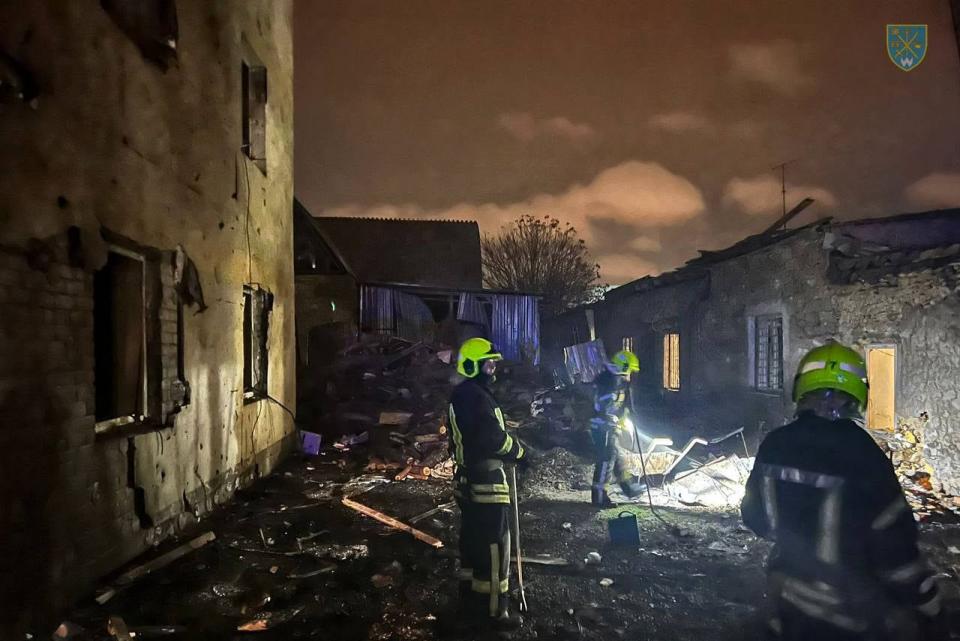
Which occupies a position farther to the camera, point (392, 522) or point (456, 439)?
point (392, 522)

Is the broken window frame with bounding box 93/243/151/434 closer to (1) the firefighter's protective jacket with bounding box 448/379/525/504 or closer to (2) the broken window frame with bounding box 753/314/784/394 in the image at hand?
(1) the firefighter's protective jacket with bounding box 448/379/525/504

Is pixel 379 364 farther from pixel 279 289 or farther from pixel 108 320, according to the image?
pixel 108 320

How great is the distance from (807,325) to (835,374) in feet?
26.4

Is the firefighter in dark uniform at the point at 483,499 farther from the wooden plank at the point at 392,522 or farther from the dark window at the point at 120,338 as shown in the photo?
the dark window at the point at 120,338

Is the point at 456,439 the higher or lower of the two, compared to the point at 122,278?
lower

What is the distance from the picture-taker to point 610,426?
765 centimetres

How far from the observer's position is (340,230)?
28.1 meters

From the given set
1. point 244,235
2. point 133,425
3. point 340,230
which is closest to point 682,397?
point 244,235

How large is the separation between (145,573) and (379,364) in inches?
399

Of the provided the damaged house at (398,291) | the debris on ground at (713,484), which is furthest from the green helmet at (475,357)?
the damaged house at (398,291)

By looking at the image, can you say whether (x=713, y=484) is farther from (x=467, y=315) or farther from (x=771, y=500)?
(x=467, y=315)

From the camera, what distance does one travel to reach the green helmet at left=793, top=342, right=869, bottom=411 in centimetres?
240

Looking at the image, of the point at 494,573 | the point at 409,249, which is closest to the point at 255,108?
the point at 494,573

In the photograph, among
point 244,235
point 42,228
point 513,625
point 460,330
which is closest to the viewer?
point 42,228
